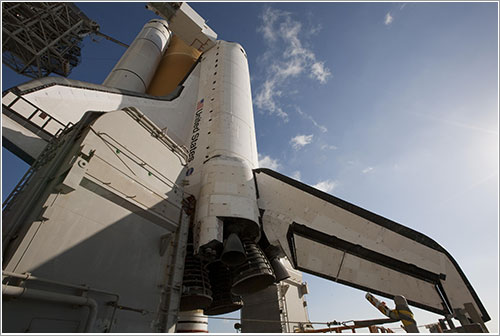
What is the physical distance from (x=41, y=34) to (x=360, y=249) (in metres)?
20.5

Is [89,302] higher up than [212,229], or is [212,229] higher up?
[212,229]

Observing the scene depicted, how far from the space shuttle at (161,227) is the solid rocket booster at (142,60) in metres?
3.93

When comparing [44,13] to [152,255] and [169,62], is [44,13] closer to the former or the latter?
[169,62]

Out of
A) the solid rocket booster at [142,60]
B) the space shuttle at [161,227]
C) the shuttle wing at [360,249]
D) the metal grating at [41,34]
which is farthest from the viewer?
the metal grating at [41,34]

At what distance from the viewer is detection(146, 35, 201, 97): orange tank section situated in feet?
52.6

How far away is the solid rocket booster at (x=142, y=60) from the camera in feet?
44.9

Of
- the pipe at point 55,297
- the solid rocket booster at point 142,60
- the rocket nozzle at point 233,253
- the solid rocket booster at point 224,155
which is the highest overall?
the solid rocket booster at point 142,60

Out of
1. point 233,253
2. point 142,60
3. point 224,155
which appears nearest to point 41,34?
point 142,60

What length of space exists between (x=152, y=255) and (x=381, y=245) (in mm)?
6355

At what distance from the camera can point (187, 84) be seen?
13273mm

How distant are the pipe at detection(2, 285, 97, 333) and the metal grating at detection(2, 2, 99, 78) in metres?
17.2

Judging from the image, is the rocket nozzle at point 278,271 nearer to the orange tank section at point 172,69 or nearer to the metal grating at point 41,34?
the orange tank section at point 172,69

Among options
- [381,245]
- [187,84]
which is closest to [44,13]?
[187,84]

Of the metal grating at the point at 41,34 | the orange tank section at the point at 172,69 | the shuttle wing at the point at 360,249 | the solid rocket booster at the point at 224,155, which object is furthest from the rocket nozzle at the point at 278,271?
the metal grating at the point at 41,34
